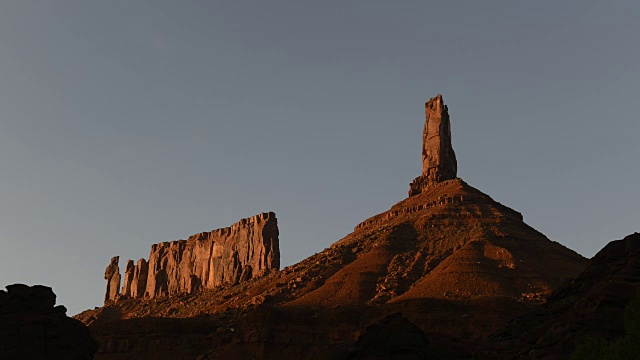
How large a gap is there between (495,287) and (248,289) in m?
42.6

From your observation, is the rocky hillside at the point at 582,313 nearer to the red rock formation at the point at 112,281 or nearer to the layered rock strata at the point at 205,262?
the layered rock strata at the point at 205,262

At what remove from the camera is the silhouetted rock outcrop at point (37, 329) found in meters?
46.8

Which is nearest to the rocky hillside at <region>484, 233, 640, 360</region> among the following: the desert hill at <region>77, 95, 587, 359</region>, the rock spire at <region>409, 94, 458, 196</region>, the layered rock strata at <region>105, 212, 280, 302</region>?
the desert hill at <region>77, 95, 587, 359</region>

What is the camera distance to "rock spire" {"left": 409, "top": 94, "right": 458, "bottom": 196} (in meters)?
146

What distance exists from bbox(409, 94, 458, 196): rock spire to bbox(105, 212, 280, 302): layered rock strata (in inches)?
1106

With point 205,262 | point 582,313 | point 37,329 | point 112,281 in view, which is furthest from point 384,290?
point 112,281

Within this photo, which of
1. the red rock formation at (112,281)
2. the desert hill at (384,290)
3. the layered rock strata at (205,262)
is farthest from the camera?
the red rock formation at (112,281)

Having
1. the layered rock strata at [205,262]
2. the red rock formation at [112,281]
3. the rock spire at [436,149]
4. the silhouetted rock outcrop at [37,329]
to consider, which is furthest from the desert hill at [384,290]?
the red rock formation at [112,281]

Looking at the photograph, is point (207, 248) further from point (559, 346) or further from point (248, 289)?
point (559, 346)

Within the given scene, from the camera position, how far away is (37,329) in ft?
156

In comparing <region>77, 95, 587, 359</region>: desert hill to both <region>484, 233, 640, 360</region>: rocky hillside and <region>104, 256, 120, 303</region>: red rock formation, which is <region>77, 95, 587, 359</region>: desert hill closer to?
<region>484, 233, 640, 360</region>: rocky hillside

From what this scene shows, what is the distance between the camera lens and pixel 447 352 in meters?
47.2

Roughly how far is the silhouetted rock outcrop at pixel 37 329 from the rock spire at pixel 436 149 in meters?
99.2

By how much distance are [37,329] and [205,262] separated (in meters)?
117
